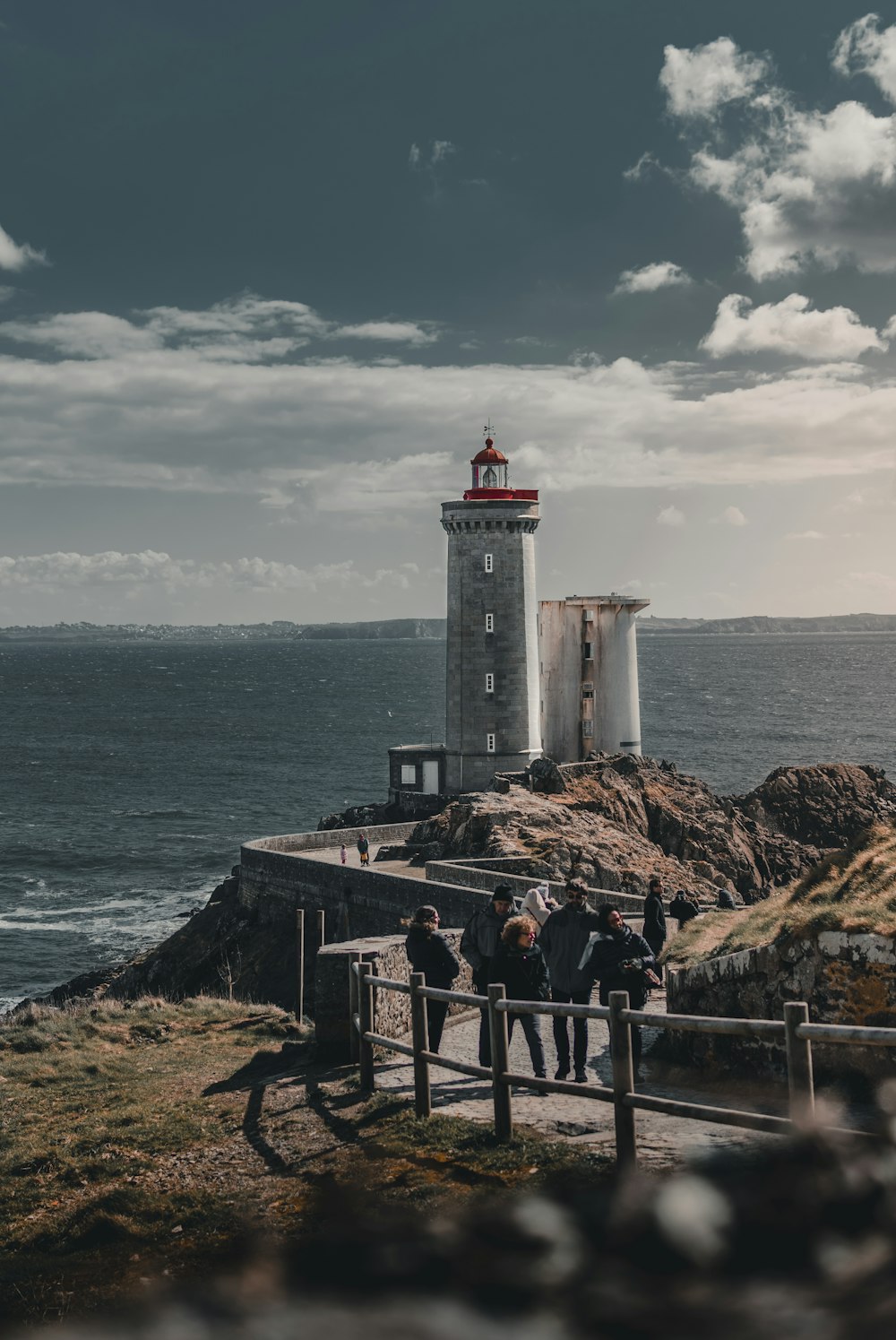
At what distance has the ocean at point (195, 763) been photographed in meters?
51.3

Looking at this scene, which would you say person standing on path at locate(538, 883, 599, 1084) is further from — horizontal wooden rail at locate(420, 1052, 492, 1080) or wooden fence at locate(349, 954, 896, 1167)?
horizontal wooden rail at locate(420, 1052, 492, 1080)

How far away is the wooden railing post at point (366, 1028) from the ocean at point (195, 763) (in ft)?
97.8

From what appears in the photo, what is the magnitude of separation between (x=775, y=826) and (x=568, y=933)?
43.6m

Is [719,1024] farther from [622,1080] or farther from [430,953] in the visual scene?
[430,953]

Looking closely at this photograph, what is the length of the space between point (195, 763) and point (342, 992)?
89849 mm

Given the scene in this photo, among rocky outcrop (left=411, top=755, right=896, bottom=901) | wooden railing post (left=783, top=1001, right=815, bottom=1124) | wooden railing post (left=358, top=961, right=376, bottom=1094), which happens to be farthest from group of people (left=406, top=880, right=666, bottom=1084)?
rocky outcrop (left=411, top=755, right=896, bottom=901)

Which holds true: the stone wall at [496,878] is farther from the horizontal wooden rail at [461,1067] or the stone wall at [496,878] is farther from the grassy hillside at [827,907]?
the horizontal wooden rail at [461,1067]

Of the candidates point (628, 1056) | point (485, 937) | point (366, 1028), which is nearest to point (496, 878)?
point (485, 937)

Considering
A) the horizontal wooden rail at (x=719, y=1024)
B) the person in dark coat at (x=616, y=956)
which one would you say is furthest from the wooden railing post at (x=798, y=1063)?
the person in dark coat at (x=616, y=956)

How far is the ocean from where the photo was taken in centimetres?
5128

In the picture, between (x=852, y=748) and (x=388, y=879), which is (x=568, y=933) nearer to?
(x=388, y=879)

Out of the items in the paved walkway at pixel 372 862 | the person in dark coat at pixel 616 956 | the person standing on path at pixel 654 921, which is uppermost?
the person in dark coat at pixel 616 956

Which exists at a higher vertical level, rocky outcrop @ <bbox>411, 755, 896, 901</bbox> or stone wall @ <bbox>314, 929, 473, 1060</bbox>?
stone wall @ <bbox>314, 929, 473, 1060</bbox>

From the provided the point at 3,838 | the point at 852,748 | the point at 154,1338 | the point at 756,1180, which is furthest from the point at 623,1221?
the point at 852,748
